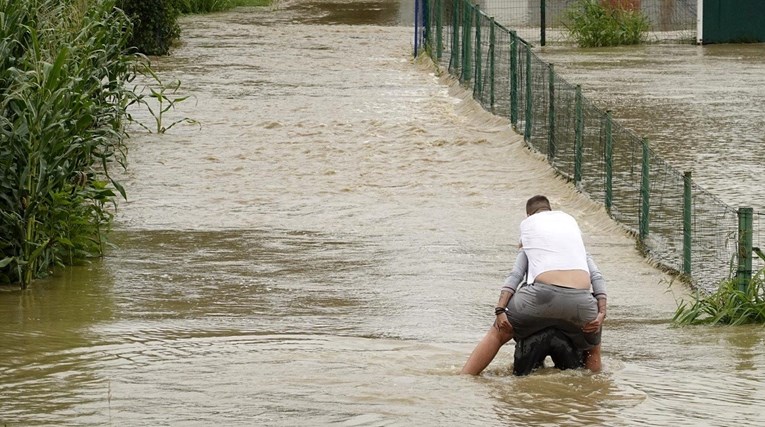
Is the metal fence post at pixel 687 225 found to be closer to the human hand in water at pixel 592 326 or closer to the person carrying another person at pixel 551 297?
the person carrying another person at pixel 551 297

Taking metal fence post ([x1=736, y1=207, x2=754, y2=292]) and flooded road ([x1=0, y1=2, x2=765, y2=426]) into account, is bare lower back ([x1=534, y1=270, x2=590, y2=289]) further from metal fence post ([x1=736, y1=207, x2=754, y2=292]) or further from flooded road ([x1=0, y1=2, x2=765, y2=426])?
metal fence post ([x1=736, y1=207, x2=754, y2=292])

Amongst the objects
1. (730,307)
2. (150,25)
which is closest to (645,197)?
(730,307)

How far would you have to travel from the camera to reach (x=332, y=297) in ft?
38.1

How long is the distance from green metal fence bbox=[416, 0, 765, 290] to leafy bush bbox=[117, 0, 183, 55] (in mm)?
5360

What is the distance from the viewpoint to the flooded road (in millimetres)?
8242

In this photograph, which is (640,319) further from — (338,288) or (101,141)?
(101,141)

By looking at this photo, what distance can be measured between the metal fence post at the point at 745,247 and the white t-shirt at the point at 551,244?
2066 millimetres

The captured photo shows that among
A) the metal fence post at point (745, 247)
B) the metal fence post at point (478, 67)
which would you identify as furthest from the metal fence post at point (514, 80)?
the metal fence post at point (745, 247)

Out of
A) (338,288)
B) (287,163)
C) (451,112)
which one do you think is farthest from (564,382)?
(451,112)

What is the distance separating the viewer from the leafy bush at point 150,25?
90.8ft

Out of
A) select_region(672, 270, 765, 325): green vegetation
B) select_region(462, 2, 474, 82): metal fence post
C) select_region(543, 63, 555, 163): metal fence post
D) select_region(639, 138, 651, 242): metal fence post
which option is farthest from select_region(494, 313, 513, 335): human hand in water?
select_region(462, 2, 474, 82): metal fence post

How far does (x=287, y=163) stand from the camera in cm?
1808

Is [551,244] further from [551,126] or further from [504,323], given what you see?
[551,126]

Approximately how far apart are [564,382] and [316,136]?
11331 millimetres
